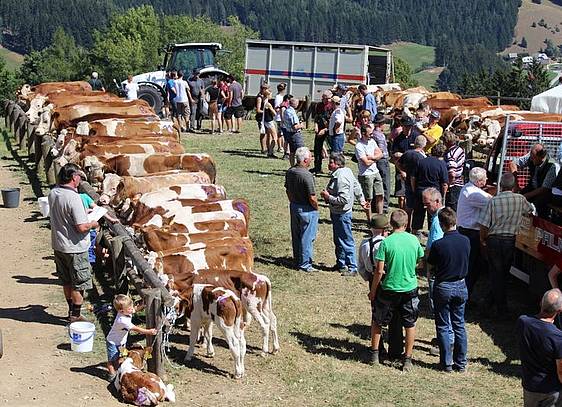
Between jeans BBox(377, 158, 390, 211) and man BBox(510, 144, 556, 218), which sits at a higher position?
man BBox(510, 144, 556, 218)

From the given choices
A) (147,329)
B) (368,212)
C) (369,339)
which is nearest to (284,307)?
(369,339)

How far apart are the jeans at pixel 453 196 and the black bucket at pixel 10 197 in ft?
25.2

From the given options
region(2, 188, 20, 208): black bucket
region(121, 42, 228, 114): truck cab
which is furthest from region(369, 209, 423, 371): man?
region(121, 42, 228, 114): truck cab

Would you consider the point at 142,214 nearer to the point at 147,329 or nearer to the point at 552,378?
Answer: the point at 147,329

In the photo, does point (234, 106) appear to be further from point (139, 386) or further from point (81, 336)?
point (139, 386)

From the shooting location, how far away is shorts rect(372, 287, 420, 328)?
9000 millimetres

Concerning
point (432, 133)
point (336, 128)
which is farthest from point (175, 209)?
point (432, 133)

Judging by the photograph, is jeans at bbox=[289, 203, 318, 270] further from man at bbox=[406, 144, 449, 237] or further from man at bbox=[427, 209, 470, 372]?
man at bbox=[427, 209, 470, 372]

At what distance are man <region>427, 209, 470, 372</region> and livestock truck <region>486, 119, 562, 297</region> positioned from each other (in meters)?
1.43

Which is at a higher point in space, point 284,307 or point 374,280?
point 374,280

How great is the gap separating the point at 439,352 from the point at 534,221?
6.81ft

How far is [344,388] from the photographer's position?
342 inches

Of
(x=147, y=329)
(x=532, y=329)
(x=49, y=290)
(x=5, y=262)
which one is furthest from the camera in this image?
(x=5, y=262)

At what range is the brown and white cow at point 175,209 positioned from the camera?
448 inches
